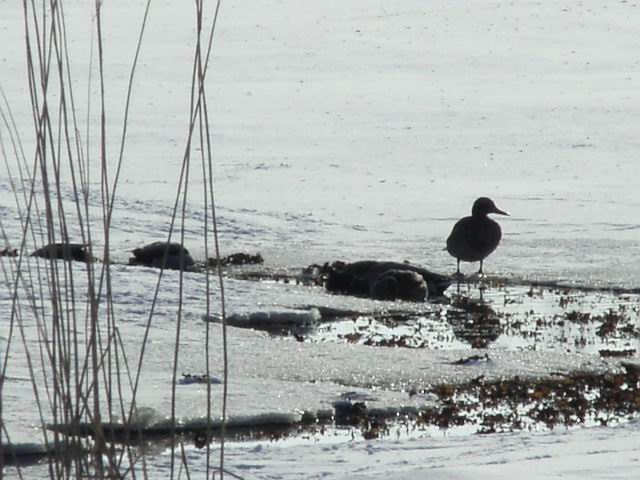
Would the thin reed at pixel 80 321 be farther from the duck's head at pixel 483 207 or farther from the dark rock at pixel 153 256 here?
the duck's head at pixel 483 207

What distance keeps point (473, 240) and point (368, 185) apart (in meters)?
4.32

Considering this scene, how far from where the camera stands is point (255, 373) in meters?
6.16

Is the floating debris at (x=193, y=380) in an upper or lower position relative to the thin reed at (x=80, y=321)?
lower

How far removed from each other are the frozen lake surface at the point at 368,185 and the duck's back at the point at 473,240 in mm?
263

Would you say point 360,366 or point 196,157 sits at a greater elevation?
point 196,157

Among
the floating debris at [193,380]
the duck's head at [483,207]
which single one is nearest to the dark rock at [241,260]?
the duck's head at [483,207]

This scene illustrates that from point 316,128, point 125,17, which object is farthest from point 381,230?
point 125,17

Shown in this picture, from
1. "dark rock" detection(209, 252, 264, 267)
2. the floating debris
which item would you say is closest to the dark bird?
"dark rock" detection(209, 252, 264, 267)

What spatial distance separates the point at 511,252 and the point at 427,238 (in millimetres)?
859

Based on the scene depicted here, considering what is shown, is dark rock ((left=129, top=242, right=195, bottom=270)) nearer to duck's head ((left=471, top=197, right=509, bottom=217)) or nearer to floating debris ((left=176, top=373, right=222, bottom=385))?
duck's head ((left=471, top=197, right=509, bottom=217))

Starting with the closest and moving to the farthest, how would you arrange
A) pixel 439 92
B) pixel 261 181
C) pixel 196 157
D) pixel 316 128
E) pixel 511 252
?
1. pixel 511 252
2. pixel 261 181
3. pixel 196 157
4. pixel 316 128
5. pixel 439 92

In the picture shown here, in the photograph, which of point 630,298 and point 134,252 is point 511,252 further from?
point 134,252

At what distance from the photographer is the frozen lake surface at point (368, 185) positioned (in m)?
5.21

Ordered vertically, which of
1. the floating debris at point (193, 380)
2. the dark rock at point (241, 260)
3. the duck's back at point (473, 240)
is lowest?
the floating debris at point (193, 380)
